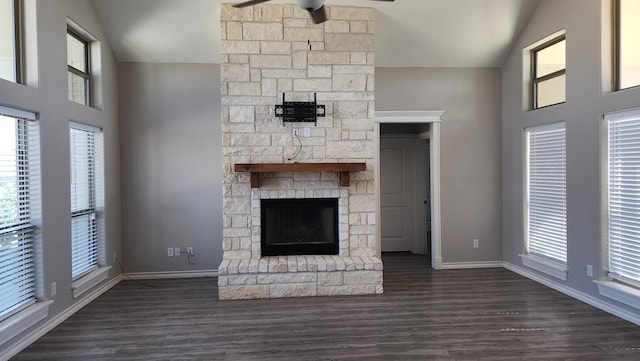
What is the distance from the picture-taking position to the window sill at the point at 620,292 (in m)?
3.74

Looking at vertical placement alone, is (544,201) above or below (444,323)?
above

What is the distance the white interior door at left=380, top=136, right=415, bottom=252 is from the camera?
23.6 feet

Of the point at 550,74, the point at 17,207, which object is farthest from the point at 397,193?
the point at 17,207

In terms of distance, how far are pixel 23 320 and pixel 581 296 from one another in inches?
209

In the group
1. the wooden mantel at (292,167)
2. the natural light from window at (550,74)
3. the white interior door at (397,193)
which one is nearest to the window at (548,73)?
the natural light from window at (550,74)

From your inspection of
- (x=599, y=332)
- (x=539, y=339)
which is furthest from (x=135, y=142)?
(x=599, y=332)

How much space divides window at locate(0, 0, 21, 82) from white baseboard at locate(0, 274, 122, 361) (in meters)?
2.16

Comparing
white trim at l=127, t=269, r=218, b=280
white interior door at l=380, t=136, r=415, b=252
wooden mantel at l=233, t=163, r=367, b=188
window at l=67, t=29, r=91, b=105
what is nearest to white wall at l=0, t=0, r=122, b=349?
window at l=67, t=29, r=91, b=105

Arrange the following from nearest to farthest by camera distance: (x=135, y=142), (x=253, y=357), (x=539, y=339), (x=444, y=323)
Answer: (x=253, y=357) → (x=539, y=339) → (x=444, y=323) → (x=135, y=142)

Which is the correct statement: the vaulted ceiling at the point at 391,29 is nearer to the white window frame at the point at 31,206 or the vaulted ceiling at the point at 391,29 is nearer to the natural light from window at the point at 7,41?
the natural light from window at the point at 7,41

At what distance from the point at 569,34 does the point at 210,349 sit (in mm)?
4834

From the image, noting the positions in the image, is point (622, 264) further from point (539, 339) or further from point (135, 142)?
point (135, 142)

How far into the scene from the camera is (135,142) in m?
5.58

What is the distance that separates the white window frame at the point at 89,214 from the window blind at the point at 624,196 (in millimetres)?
5381
